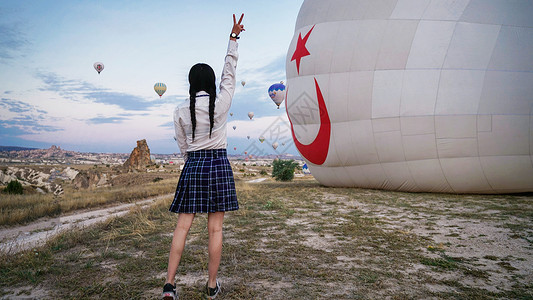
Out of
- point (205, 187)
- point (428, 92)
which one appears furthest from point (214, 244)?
point (428, 92)

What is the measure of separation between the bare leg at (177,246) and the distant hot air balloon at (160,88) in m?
28.5

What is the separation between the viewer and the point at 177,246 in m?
2.69

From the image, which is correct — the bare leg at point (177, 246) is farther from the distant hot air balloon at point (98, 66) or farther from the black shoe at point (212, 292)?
the distant hot air balloon at point (98, 66)

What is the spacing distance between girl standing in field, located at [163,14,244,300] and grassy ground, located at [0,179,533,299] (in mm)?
493

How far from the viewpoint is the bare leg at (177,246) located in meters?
2.65

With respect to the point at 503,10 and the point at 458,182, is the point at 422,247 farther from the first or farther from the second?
the point at 503,10

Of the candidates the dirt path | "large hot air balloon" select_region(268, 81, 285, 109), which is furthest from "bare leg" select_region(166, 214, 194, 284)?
"large hot air balloon" select_region(268, 81, 285, 109)

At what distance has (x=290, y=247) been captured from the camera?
4.38 metres

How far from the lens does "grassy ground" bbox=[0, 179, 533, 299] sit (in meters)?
2.95

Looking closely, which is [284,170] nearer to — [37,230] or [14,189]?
[14,189]

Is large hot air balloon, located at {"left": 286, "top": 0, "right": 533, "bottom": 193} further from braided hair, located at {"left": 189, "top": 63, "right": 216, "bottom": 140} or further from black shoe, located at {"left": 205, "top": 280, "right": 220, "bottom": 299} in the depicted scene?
black shoe, located at {"left": 205, "top": 280, "right": 220, "bottom": 299}

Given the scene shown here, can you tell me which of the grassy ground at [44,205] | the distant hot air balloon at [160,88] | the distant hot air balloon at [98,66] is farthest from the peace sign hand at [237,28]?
the distant hot air balloon at [98,66]

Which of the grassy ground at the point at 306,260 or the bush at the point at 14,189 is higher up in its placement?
the grassy ground at the point at 306,260

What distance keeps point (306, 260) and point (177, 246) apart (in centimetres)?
175
